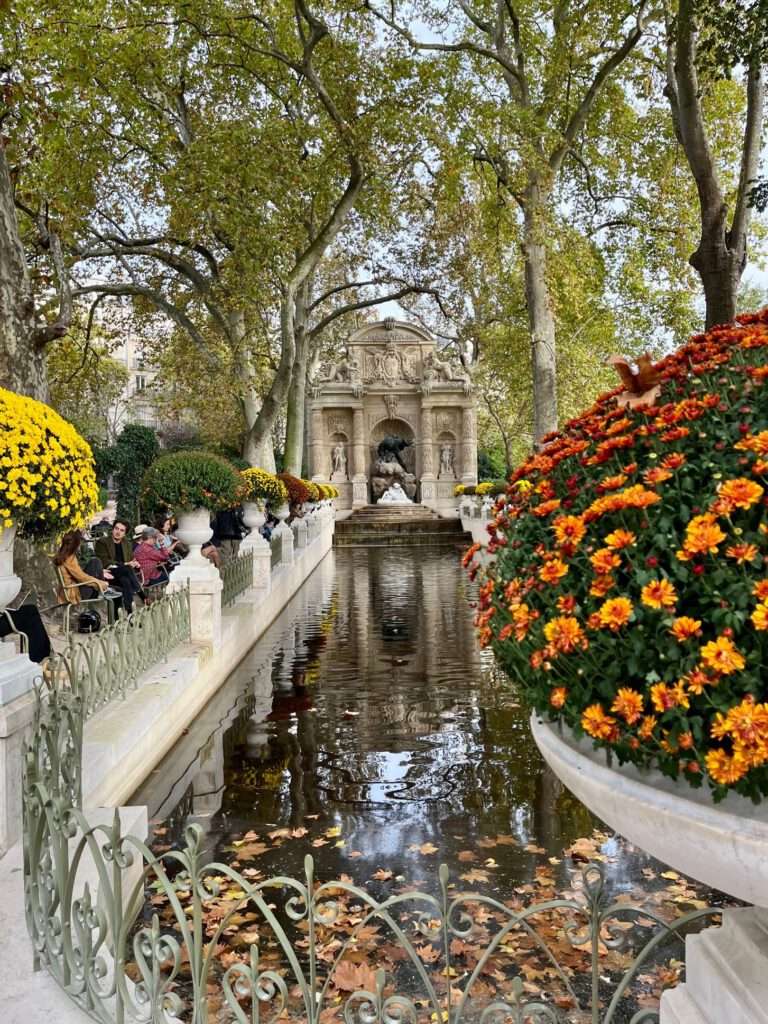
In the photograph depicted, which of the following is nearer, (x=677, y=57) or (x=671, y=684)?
(x=671, y=684)

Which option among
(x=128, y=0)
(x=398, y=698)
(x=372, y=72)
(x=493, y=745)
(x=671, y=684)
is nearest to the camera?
(x=671, y=684)

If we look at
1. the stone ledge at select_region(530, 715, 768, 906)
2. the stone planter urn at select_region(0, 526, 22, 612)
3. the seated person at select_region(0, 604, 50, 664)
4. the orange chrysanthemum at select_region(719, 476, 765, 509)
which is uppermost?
the orange chrysanthemum at select_region(719, 476, 765, 509)

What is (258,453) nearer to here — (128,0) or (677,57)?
(128,0)

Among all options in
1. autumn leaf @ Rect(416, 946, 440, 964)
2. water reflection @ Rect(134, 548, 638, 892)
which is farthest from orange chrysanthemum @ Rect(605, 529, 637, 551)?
water reflection @ Rect(134, 548, 638, 892)

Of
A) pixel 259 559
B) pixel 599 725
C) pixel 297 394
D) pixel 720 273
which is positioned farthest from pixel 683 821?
pixel 297 394

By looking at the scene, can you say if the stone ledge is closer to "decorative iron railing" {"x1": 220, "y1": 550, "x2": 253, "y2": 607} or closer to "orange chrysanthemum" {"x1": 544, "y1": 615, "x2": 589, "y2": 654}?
"orange chrysanthemum" {"x1": 544, "y1": 615, "x2": 589, "y2": 654}

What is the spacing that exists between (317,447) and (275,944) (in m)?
35.6

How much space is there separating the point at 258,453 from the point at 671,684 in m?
19.2

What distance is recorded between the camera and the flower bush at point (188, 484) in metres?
9.57

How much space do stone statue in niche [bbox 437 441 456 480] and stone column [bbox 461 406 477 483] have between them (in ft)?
1.81

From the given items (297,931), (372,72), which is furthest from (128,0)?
(297,931)

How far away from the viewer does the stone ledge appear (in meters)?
1.70

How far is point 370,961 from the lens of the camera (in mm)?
3527

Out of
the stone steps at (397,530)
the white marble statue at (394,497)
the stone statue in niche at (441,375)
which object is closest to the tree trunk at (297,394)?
the stone steps at (397,530)
